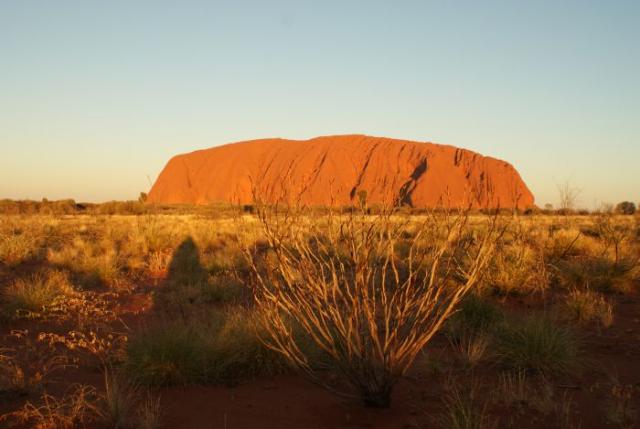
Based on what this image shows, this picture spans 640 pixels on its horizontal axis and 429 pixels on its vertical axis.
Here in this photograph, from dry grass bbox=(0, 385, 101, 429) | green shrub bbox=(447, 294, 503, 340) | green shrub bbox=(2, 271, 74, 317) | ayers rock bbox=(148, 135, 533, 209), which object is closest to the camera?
dry grass bbox=(0, 385, 101, 429)

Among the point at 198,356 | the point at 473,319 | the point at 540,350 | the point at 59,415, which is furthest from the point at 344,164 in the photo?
the point at 59,415

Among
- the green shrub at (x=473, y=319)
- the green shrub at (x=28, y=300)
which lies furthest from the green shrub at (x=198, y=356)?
the green shrub at (x=28, y=300)

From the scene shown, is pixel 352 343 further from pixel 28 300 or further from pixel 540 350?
pixel 28 300

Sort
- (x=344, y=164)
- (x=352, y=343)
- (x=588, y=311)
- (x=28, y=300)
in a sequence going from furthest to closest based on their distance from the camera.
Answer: (x=344, y=164), (x=28, y=300), (x=588, y=311), (x=352, y=343)

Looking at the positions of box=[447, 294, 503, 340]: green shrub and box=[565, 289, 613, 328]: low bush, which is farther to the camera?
box=[565, 289, 613, 328]: low bush

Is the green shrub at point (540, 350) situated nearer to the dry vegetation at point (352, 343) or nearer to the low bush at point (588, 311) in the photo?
the dry vegetation at point (352, 343)

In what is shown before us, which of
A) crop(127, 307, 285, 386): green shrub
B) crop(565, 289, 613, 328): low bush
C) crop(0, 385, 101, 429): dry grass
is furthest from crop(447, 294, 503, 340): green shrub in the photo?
crop(0, 385, 101, 429): dry grass

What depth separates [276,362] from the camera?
4.41 meters

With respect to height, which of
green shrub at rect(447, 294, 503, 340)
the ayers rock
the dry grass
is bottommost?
the dry grass

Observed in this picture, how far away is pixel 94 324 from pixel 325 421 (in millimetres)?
3488

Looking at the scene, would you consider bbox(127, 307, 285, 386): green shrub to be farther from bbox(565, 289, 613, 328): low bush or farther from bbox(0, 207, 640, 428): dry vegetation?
bbox(565, 289, 613, 328): low bush

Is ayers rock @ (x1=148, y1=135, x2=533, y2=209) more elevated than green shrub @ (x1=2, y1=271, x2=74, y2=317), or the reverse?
ayers rock @ (x1=148, y1=135, x2=533, y2=209)

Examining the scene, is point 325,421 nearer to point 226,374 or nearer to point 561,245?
point 226,374

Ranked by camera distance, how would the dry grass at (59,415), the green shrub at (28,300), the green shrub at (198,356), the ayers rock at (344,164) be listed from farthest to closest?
the ayers rock at (344,164) < the green shrub at (28,300) < the green shrub at (198,356) < the dry grass at (59,415)
